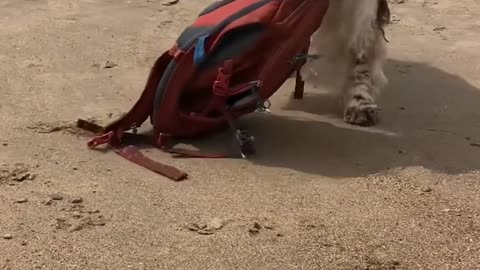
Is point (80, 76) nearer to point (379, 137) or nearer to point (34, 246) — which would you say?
point (379, 137)

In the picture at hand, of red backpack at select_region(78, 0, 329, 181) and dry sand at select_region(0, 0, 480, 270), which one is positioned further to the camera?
red backpack at select_region(78, 0, 329, 181)

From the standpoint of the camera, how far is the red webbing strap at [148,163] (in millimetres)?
3551

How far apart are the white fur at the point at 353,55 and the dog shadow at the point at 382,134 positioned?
0.32 ft

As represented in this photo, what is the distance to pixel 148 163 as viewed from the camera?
3.68 meters

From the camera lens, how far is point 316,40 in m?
4.74

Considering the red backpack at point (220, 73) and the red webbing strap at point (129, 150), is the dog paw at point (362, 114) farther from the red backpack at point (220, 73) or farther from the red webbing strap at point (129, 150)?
the red webbing strap at point (129, 150)

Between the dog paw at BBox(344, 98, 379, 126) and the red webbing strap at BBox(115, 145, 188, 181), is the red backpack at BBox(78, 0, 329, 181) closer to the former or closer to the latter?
the red webbing strap at BBox(115, 145, 188, 181)

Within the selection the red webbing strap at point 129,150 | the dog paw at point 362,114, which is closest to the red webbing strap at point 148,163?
the red webbing strap at point 129,150

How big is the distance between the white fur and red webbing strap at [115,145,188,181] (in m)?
1.06

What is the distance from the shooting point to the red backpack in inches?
151

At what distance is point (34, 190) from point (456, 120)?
2.01 meters

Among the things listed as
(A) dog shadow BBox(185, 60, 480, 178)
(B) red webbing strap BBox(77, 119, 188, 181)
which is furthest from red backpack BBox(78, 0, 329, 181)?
(A) dog shadow BBox(185, 60, 480, 178)

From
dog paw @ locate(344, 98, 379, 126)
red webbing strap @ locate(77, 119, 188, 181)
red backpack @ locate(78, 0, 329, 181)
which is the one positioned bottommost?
dog paw @ locate(344, 98, 379, 126)

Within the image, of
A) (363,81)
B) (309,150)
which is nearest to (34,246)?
(309,150)
